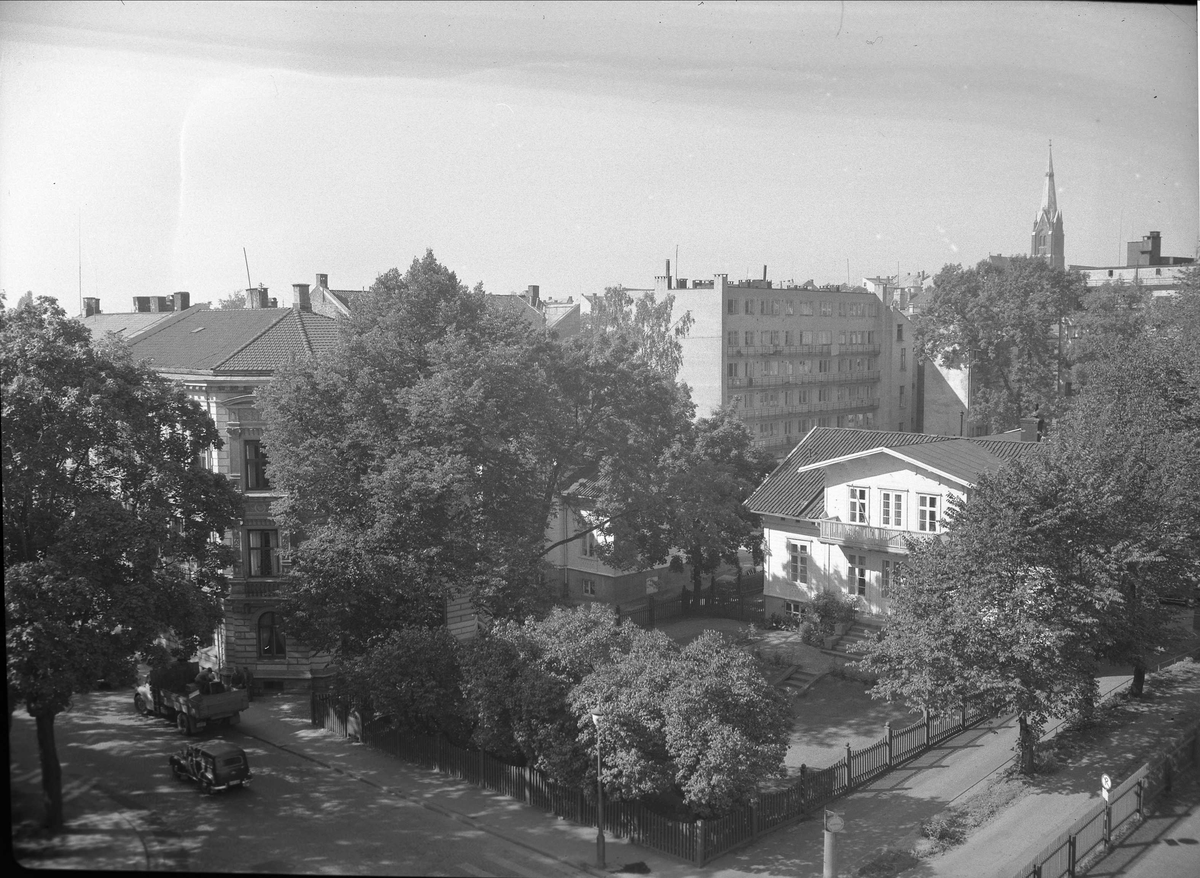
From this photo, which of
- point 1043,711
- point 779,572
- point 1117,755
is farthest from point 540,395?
point 1117,755

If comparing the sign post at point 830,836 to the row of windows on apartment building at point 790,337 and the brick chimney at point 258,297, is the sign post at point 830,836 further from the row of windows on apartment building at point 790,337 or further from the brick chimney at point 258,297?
the row of windows on apartment building at point 790,337

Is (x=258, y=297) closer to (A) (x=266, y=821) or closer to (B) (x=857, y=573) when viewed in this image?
(B) (x=857, y=573)

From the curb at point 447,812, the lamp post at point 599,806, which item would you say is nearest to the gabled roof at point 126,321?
the curb at point 447,812

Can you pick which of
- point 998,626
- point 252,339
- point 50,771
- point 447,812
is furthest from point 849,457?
point 50,771

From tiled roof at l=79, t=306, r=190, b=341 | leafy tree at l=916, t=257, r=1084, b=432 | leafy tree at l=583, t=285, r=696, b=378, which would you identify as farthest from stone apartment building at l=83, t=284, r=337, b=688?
leafy tree at l=916, t=257, r=1084, b=432

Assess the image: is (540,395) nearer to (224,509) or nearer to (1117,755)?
(224,509)

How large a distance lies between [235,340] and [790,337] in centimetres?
3023

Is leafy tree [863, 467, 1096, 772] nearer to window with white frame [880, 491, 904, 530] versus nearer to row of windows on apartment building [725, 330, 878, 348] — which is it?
window with white frame [880, 491, 904, 530]

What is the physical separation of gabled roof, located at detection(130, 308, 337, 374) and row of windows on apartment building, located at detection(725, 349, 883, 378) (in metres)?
23.6

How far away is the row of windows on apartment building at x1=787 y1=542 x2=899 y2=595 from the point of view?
84.4 ft

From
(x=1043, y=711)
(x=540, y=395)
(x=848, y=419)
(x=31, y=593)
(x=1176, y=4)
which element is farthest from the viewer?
(x=848, y=419)

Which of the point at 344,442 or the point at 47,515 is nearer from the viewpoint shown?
the point at 47,515

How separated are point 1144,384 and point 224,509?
21.4m

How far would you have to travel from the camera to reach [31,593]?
46.0ft
